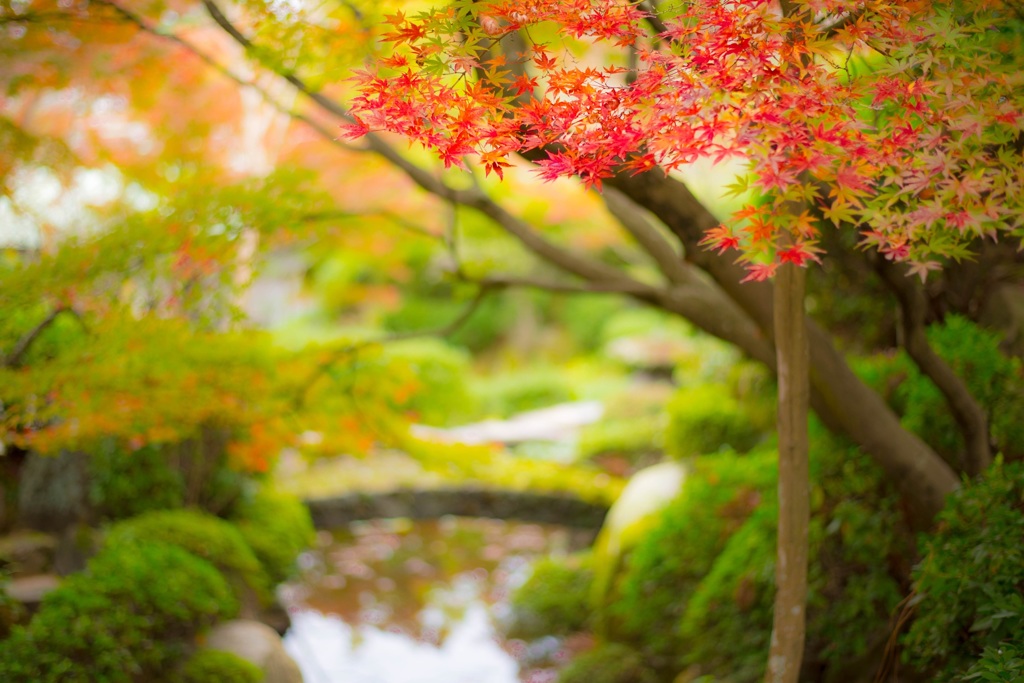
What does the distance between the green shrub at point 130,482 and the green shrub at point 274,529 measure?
0.51 metres

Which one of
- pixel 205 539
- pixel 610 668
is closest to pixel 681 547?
pixel 610 668

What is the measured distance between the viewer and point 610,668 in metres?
4.46

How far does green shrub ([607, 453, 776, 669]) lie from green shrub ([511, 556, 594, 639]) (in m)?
0.90

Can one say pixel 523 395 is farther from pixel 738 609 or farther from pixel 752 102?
pixel 752 102

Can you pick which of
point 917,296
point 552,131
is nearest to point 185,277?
point 552,131

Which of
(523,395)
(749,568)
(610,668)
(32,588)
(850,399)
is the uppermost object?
(523,395)

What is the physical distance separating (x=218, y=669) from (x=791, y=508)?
2.83 metres

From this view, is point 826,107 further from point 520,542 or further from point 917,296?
point 520,542

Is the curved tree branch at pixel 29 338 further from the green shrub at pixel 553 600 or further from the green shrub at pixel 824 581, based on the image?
the green shrub at pixel 553 600

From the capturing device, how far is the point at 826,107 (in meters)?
1.97

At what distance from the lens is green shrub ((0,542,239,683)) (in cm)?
330

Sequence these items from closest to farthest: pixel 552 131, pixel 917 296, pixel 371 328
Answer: pixel 552 131
pixel 917 296
pixel 371 328

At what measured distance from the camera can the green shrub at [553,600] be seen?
5.59 meters

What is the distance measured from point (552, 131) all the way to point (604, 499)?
5.50 meters
